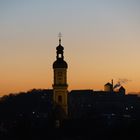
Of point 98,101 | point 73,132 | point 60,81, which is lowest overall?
point 73,132

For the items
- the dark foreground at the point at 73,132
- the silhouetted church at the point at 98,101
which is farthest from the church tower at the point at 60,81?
the dark foreground at the point at 73,132

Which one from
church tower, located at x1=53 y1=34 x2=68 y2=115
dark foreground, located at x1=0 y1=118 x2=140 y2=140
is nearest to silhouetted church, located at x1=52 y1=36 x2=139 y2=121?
church tower, located at x1=53 y1=34 x2=68 y2=115

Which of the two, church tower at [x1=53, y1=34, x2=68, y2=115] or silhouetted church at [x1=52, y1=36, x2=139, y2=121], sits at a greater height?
silhouetted church at [x1=52, y1=36, x2=139, y2=121]

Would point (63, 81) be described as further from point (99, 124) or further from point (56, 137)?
point (56, 137)

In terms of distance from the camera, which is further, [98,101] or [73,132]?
[98,101]

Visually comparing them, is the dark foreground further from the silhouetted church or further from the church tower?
the silhouetted church

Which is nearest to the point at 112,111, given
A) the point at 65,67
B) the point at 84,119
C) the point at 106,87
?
the point at 106,87

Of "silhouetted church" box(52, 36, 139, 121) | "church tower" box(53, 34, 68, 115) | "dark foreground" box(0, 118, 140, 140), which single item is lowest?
"dark foreground" box(0, 118, 140, 140)

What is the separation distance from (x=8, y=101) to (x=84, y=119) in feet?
98.5

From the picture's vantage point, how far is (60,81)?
10169 centimetres

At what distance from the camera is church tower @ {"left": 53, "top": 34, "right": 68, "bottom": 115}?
10106 cm

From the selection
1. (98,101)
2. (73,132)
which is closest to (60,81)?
(73,132)

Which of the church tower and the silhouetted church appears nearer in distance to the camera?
the church tower

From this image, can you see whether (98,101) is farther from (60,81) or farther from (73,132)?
(73,132)
